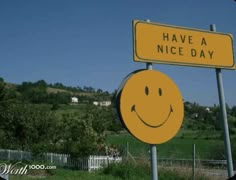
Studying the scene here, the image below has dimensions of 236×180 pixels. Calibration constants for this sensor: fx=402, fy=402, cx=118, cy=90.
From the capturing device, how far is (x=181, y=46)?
328 centimetres

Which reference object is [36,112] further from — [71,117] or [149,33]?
[149,33]

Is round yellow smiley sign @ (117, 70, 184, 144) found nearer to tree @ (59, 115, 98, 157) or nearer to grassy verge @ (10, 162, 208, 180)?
grassy verge @ (10, 162, 208, 180)

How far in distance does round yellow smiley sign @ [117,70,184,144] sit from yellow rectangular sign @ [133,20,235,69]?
213mm

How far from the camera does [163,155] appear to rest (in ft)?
59.9

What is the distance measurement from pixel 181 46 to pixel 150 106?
2.19ft

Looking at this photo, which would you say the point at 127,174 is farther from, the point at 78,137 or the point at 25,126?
the point at 25,126

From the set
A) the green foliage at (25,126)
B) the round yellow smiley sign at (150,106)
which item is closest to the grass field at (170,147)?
the green foliage at (25,126)

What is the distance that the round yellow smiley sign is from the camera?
109 inches

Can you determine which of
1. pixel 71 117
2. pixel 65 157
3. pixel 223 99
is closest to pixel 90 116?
pixel 71 117

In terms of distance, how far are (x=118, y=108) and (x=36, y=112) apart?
18.4 m

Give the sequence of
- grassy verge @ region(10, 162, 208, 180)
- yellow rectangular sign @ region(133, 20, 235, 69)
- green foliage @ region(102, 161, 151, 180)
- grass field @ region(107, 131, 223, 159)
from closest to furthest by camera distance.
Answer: yellow rectangular sign @ region(133, 20, 235, 69) < grassy verge @ region(10, 162, 208, 180) < green foliage @ region(102, 161, 151, 180) < grass field @ region(107, 131, 223, 159)
